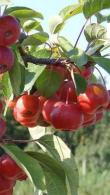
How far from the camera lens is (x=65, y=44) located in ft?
3.91

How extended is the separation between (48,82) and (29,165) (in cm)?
18

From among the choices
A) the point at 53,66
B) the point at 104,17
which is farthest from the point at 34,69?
the point at 104,17

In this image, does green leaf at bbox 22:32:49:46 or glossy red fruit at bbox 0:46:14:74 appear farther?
green leaf at bbox 22:32:49:46

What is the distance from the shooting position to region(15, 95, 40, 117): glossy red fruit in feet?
3.97

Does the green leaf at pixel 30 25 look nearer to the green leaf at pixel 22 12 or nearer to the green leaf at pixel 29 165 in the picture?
the green leaf at pixel 22 12

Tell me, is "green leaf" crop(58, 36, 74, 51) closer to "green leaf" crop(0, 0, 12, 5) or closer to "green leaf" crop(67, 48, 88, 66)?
"green leaf" crop(67, 48, 88, 66)

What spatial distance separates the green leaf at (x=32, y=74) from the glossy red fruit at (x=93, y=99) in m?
0.11

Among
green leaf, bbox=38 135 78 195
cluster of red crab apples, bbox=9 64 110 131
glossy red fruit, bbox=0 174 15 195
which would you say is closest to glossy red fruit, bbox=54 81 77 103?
cluster of red crab apples, bbox=9 64 110 131

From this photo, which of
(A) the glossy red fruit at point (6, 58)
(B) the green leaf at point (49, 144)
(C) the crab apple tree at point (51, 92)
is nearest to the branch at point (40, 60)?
(C) the crab apple tree at point (51, 92)

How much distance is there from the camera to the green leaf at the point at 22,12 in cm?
121

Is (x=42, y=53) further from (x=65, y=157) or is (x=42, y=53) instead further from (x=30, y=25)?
(x=65, y=157)

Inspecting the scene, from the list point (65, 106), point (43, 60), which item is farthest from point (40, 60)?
point (65, 106)

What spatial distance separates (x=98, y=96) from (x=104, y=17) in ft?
0.86

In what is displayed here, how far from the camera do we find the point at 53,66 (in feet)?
3.93
